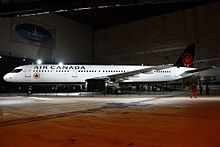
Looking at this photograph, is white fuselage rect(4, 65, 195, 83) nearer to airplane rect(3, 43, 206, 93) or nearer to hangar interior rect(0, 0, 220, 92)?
airplane rect(3, 43, 206, 93)

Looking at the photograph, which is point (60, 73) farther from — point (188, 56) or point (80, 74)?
point (188, 56)

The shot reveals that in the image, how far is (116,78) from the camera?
94.0ft

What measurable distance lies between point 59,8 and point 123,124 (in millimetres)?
8092

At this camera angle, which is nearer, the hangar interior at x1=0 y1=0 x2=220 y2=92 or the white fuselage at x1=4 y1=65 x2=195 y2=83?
the white fuselage at x1=4 y1=65 x2=195 y2=83

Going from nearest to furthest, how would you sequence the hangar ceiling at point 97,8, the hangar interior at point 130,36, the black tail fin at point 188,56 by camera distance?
the hangar ceiling at point 97,8
the black tail fin at point 188,56
the hangar interior at point 130,36

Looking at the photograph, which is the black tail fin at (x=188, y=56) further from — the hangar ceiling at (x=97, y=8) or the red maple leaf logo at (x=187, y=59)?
the hangar ceiling at (x=97, y=8)

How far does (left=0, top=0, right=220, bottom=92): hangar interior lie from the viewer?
35844mm

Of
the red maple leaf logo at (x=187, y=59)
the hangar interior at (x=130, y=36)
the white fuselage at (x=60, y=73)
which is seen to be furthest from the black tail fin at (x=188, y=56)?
the white fuselage at (x=60, y=73)

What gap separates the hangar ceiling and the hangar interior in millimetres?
178

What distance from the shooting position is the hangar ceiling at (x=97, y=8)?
511 inches

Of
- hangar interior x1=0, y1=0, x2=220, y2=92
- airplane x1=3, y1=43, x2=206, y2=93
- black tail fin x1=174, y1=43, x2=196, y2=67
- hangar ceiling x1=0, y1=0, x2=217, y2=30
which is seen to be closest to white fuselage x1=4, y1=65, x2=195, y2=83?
airplane x1=3, y1=43, x2=206, y2=93

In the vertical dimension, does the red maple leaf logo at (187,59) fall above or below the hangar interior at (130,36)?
below

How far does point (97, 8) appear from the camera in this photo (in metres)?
13.4

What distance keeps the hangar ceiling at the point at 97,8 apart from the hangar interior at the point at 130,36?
18cm
